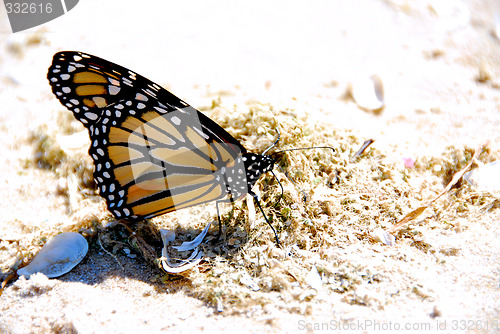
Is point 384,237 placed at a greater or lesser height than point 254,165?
lesser

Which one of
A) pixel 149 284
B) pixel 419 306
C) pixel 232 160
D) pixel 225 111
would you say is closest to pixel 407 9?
pixel 225 111

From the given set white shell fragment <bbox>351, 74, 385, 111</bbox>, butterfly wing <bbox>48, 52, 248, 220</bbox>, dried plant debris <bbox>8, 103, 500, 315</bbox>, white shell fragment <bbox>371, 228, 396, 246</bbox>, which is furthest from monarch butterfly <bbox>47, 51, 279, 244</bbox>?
white shell fragment <bbox>351, 74, 385, 111</bbox>

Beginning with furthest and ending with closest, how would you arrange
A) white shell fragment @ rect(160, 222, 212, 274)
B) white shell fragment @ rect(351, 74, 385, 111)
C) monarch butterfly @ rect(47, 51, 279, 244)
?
white shell fragment @ rect(351, 74, 385, 111)
monarch butterfly @ rect(47, 51, 279, 244)
white shell fragment @ rect(160, 222, 212, 274)

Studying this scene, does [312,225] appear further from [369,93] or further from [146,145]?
[369,93]

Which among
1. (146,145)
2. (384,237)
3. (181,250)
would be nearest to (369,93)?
(384,237)

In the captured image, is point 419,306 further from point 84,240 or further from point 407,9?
point 407,9

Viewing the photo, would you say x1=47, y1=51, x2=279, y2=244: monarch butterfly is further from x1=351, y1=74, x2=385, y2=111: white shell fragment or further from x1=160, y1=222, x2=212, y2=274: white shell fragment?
x1=351, y1=74, x2=385, y2=111: white shell fragment

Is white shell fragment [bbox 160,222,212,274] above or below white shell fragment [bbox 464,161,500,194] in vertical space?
below
